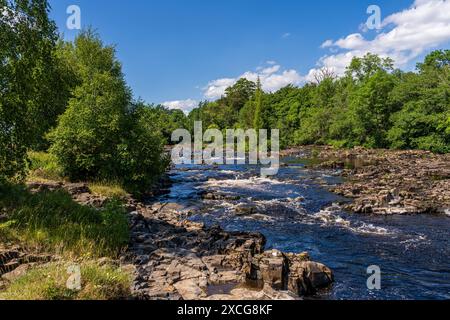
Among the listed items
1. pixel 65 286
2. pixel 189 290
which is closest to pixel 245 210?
pixel 189 290

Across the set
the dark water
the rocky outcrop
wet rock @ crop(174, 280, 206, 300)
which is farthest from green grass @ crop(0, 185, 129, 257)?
the dark water

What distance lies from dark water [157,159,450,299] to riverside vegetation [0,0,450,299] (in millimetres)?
1561

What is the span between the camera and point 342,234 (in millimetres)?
14258

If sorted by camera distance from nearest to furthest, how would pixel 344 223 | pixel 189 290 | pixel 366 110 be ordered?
pixel 189 290, pixel 344 223, pixel 366 110

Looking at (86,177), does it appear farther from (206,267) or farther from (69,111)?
(206,267)

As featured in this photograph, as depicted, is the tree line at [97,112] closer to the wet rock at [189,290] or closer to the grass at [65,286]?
the grass at [65,286]

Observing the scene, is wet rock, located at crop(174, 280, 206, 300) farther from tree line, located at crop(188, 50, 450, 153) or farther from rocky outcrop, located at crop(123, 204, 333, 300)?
tree line, located at crop(188, 50, 450, 153)

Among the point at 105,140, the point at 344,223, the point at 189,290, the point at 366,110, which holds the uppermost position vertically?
the point at 366,110

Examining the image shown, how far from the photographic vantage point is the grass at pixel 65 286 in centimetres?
576

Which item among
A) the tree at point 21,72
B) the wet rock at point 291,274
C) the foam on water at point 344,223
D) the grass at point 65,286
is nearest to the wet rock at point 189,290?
the grass at point 65,286

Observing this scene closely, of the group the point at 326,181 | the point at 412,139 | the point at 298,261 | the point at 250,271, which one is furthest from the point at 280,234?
the point at 412,139

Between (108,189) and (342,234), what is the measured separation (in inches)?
489

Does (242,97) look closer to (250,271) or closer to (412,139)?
(412,139)

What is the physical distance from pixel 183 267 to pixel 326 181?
20.1 m
